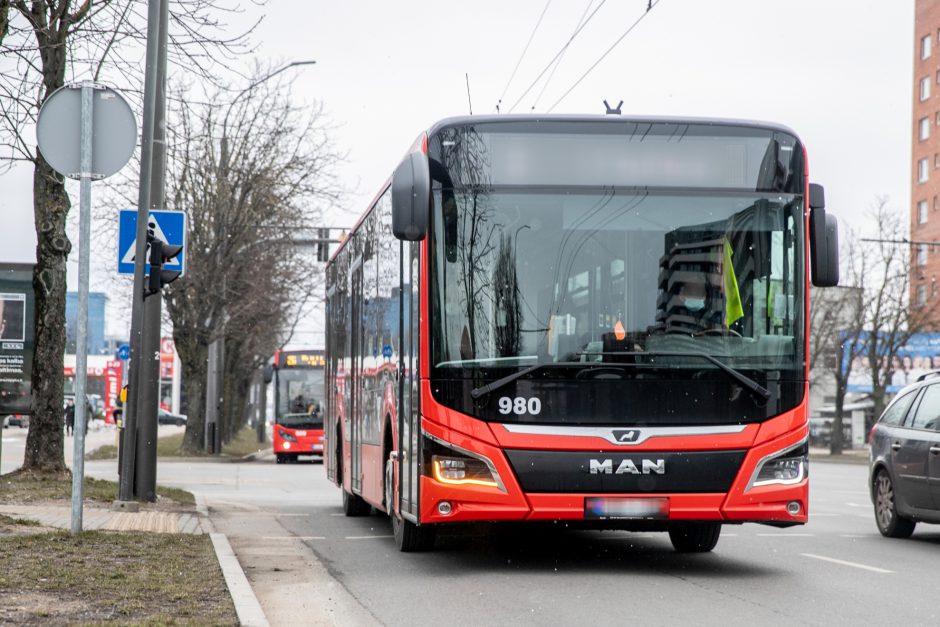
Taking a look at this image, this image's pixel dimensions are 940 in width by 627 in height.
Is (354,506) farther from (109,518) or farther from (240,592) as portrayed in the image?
(240,592)

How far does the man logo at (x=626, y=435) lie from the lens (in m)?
9.48

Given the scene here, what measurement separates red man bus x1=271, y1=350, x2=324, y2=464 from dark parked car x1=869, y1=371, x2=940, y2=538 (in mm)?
25684

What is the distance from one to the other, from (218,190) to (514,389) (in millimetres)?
32216

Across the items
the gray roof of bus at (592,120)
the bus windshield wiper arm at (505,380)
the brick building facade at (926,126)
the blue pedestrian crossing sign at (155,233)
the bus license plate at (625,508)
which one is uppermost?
the brick building facade at (926,126)

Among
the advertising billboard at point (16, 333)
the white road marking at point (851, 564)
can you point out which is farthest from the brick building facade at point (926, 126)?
the white road marking at point (851, 564)

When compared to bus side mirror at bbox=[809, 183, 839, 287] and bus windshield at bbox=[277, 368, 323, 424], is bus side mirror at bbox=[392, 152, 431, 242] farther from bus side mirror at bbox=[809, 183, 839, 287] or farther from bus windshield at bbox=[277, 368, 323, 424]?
bus windshield at bbox=[277, 368, 323, 424]

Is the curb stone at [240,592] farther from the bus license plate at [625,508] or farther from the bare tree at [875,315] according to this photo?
the bare tree at [875,315]

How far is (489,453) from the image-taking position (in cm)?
941

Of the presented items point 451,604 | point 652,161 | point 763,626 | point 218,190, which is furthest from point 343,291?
point 218,190

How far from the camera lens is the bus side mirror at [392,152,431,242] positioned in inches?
369

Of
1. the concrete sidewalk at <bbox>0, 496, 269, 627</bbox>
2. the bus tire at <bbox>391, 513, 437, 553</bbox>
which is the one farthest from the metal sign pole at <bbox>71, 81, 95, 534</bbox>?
the bus tire at <bbox>391, 513, 437, 553</bbox>

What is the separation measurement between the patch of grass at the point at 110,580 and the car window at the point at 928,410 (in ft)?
22.0

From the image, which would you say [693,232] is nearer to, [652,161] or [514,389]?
[652,161]

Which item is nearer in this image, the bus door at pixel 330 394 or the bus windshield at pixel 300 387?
the bus door at pixel 330 394
